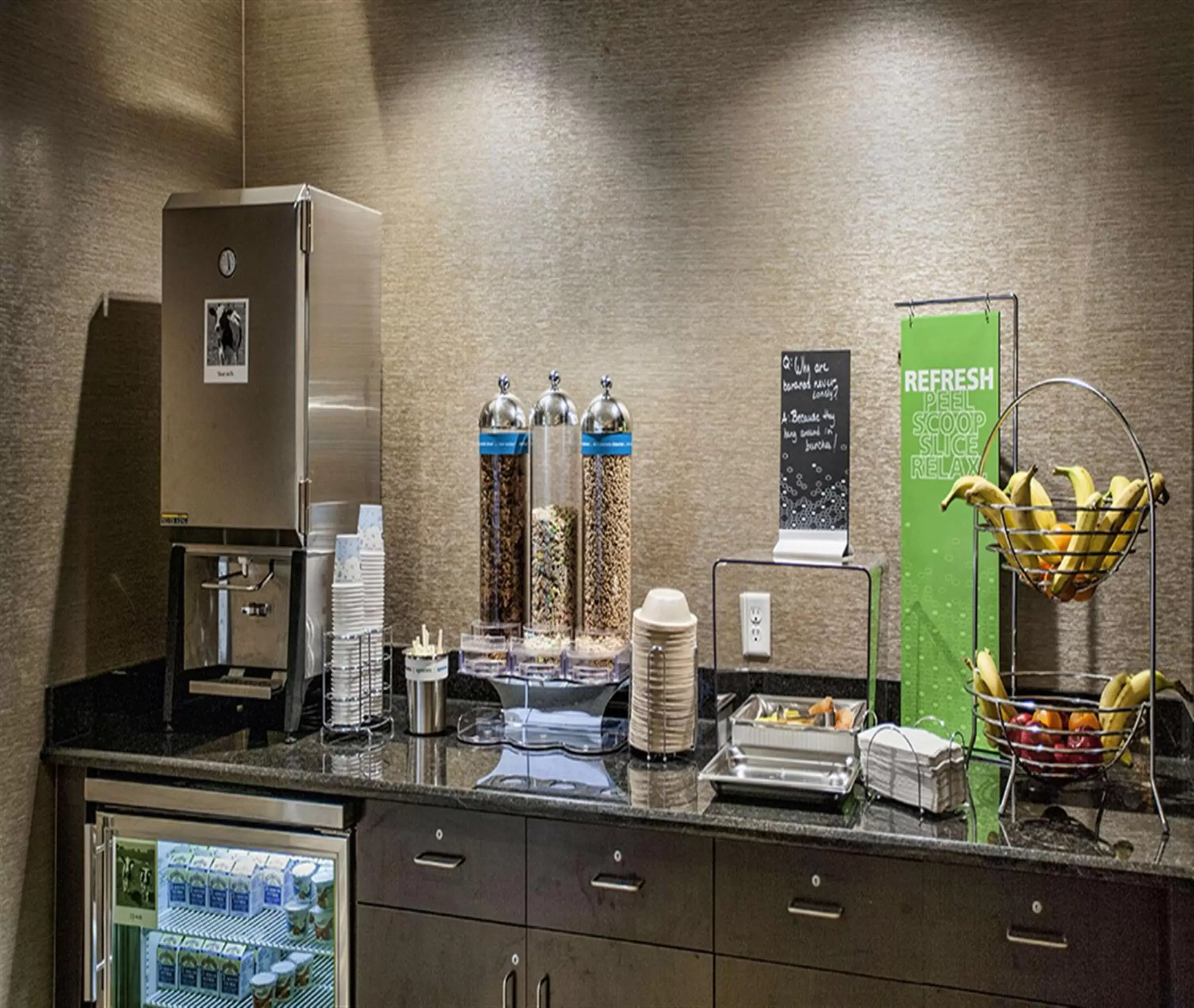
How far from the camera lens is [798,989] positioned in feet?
6.16

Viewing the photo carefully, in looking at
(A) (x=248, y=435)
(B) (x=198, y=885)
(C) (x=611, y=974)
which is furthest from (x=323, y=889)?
(A) (x=248, y=435)

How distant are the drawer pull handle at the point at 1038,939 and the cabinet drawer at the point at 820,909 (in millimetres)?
141

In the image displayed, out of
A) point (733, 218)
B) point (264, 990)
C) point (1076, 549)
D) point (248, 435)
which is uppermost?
point (733, 218)

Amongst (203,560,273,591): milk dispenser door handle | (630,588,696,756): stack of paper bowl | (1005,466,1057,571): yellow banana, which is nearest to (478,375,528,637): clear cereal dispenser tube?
(630,588,696,756): stack of paper bowl

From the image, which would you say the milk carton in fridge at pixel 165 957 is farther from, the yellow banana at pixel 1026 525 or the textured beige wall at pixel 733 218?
the yellow banana at pixel 1026 525

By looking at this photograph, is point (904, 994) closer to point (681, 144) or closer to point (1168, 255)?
point (1168, 255)

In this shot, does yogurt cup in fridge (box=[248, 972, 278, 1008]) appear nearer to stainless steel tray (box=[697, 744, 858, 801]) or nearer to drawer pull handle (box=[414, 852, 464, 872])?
drawer pull handle (box=[414, 852, 464, 872])

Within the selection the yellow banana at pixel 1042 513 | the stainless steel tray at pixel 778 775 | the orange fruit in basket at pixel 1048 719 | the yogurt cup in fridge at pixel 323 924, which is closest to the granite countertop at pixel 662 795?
the stainless steel tray at pixel 778 775

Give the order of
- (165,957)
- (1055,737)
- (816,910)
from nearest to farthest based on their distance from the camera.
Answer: (816,910), (1055,737), (165,957)

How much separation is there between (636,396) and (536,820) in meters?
1.05

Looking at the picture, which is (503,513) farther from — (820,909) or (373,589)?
(820,909)

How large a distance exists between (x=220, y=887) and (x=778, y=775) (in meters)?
1.19

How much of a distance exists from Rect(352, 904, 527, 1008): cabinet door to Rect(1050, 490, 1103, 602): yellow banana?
1.16m

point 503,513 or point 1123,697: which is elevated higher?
point 503,513
